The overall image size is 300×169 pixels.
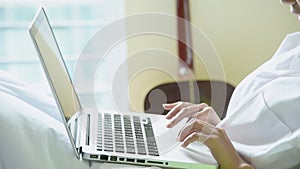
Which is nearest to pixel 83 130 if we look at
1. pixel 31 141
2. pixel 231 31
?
pixel 31 141

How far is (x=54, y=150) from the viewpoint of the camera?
0.83m

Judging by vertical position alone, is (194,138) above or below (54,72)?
below

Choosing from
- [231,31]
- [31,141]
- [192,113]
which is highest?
[31,141]

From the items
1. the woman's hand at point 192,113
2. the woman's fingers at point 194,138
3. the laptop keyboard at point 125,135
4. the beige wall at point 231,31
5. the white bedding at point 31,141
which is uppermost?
the white bedding at point 31,141

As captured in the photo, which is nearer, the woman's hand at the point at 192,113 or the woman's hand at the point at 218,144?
the woman's hand at the point at 218,144

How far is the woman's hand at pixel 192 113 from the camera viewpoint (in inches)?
46.1

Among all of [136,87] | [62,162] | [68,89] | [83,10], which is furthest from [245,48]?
[62,162]

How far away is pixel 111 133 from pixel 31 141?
0.25m

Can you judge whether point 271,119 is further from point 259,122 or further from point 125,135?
point 125,135

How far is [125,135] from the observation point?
102 centimetres

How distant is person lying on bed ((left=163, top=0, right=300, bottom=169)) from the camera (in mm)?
937

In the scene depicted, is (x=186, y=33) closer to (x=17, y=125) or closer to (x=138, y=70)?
(x=138, y=70)

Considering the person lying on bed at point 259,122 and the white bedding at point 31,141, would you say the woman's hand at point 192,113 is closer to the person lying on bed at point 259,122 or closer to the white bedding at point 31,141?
the person lying on bed at point 259,122

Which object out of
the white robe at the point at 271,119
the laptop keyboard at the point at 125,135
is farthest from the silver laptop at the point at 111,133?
the white robe at the point at 271,119
